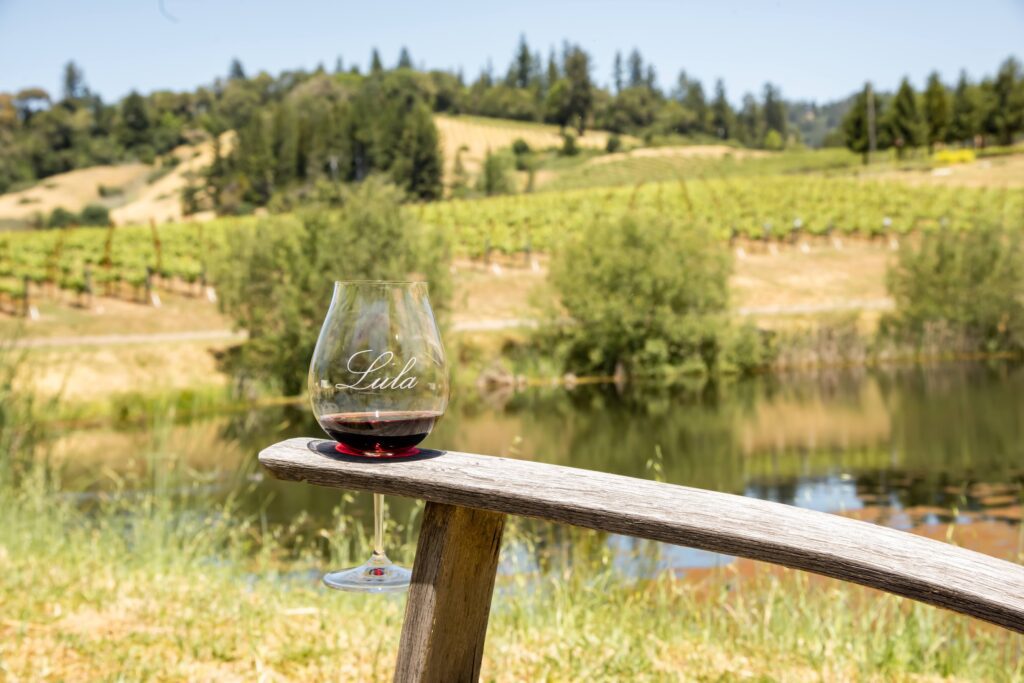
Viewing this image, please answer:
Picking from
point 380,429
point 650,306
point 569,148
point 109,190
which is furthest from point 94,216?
point 380,429

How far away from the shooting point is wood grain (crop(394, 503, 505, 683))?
1643mm

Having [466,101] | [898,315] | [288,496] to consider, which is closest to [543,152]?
[466,101]

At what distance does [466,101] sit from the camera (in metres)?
80.2

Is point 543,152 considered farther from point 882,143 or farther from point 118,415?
point 118,415

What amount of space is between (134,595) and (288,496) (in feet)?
25.1

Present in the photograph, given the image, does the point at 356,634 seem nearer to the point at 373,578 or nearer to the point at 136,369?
the point at 373,578

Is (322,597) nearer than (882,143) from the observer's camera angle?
Yes

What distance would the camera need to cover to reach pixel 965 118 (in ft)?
194

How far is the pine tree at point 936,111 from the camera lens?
57.4m

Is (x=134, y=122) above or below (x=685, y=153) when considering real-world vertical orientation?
above

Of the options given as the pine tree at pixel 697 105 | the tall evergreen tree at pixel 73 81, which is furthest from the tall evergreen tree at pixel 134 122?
the pine tree at pixel 697 105

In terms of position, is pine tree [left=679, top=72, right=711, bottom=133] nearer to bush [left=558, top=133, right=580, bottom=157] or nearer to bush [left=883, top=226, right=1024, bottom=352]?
bush [left=558, top=133, right=580, bottom=157]

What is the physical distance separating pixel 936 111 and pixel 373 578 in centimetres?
6229

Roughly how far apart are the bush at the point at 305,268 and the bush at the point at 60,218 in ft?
102
